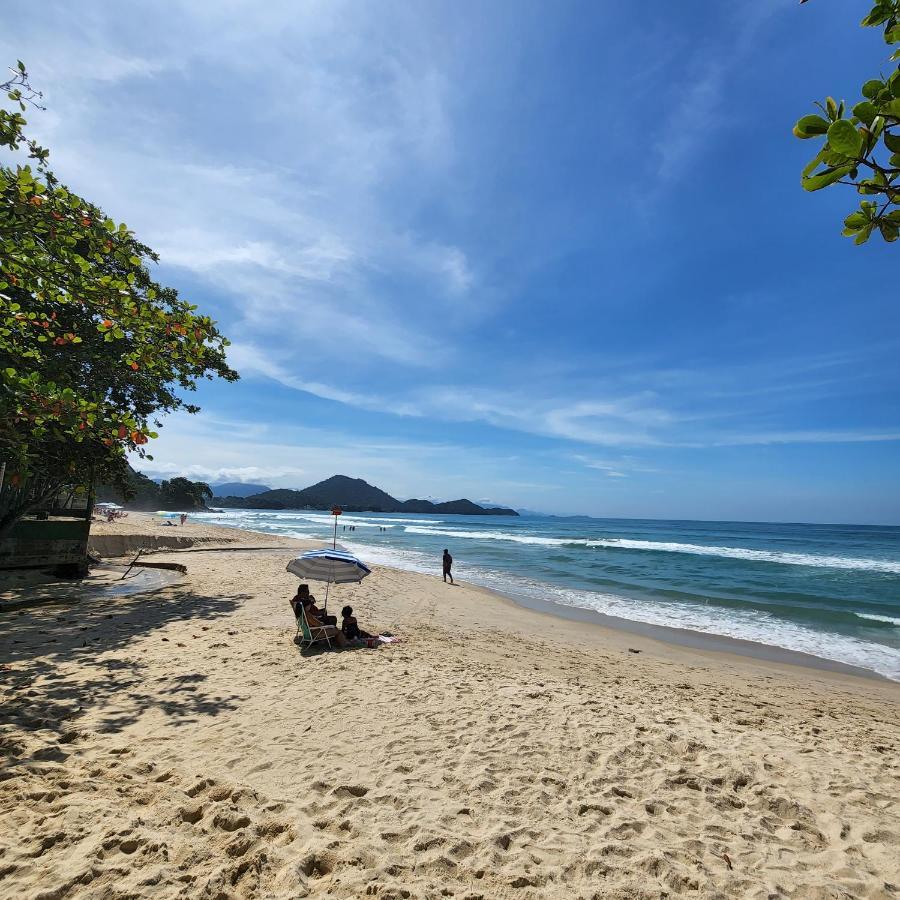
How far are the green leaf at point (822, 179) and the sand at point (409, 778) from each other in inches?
166

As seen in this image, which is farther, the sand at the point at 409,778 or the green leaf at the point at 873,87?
the sand at the point at 409,778

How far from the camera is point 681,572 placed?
28422 mm

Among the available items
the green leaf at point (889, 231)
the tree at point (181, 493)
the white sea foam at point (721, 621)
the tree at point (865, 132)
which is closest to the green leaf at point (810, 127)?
the tree at point (865, 132)

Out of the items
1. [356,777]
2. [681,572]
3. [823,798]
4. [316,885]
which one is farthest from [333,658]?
[681,572]

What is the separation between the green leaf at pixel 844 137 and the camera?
1292mm

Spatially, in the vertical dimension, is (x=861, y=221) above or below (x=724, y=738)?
above

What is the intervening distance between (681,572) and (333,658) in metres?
26.4

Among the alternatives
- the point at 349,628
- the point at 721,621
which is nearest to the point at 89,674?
the point at 349,628

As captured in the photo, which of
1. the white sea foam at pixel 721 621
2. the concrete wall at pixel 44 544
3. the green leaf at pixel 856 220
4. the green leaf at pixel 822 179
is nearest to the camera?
the green leaf at pixel 822 179

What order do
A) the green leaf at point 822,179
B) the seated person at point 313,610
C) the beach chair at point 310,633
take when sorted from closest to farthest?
the green leaf at point 822,179 < the beach chair at point 310,633 < the seated person at point 313,610

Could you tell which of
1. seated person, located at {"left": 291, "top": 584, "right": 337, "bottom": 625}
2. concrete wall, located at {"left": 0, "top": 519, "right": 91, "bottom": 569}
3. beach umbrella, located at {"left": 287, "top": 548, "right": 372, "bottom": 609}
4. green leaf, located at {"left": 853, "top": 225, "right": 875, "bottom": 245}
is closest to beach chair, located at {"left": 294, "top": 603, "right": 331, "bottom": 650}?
seated person, located at {"left": 291, "top": 584, "right": 337, "bottom": 625}

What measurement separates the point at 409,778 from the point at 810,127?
527 cm

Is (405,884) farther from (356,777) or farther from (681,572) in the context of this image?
(681,572)

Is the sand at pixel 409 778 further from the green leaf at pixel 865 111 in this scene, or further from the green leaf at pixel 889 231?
the green leaf at pixel 865 111
